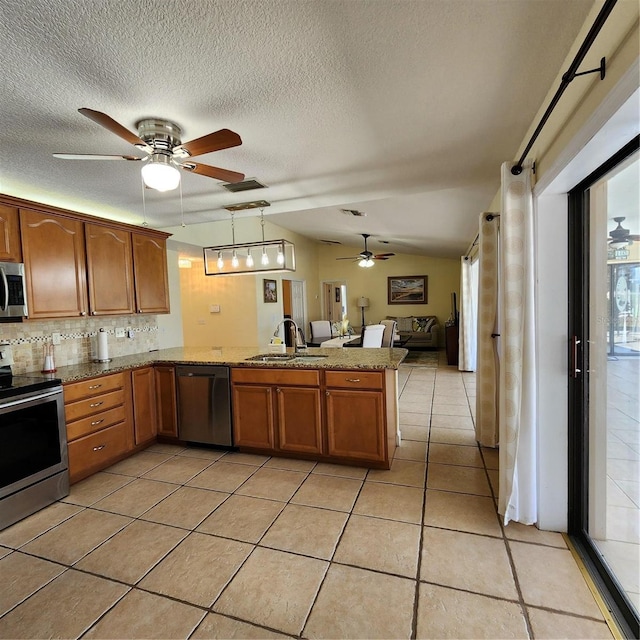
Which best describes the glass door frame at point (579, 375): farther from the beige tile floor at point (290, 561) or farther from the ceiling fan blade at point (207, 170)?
the ceiling fan blade at point (207, 170)

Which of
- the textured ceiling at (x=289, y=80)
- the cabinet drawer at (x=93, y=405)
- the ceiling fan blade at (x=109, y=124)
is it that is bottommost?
the cabinet drawer at (x=93, y=405)

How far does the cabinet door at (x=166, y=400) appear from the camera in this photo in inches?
131

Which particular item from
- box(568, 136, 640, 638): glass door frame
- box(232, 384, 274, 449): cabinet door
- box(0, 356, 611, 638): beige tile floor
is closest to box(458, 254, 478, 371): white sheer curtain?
box(0, 356, 611, 638): beige tile floor

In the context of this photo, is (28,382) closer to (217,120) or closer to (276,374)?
(276,374)

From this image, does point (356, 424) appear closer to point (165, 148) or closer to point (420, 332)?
point (165, 148)

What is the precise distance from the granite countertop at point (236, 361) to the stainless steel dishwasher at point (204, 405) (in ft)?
0.34

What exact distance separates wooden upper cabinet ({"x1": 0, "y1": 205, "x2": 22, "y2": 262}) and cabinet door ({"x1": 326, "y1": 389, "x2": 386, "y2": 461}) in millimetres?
2465

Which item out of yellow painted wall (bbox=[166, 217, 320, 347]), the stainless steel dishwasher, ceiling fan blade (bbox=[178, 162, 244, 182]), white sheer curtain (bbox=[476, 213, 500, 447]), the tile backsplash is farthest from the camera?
yellow painted wall (bbox=[166, 217, 320, 347])

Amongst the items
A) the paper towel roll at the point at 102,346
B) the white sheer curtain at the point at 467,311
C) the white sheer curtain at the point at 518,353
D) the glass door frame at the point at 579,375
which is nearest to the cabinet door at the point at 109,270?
the paper towel roll at the point at 102,346

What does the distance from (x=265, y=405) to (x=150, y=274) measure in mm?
1848

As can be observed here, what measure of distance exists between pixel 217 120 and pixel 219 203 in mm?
1633

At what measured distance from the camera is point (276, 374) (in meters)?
2.97

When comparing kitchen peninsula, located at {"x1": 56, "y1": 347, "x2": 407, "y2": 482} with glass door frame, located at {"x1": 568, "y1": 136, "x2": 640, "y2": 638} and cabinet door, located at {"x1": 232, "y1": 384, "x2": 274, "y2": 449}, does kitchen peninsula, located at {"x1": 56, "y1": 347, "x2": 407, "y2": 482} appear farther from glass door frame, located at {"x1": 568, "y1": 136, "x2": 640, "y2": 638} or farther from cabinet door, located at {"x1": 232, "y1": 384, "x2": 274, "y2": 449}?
glass door frame, located at {"x1": 568, "y1": 136, "x2": 640, "y2": 638}

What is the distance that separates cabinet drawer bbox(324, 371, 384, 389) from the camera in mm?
2699
